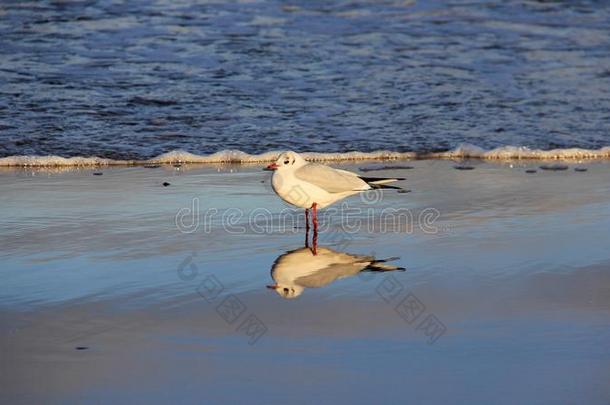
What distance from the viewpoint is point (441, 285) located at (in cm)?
552

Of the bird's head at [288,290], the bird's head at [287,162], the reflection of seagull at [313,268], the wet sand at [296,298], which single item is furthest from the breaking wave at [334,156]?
the bird's head at [288,290]

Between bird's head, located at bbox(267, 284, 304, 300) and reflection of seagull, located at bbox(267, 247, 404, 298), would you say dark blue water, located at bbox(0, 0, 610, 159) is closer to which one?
reflection of seagull, located at bbox(267, 247, 404, 298)

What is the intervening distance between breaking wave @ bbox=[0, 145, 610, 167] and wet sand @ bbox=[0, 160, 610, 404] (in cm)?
88

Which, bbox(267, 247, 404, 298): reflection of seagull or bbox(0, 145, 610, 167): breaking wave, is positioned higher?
bbox(267, 247, 404, 298): reflection of seagull

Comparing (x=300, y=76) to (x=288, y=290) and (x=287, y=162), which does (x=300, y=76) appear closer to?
(x=287, y=162)

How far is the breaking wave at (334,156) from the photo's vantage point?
9102 millimetres

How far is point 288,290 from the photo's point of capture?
543 centimetres

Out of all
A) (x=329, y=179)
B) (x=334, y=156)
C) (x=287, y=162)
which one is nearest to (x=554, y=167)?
(x=334, y=156)

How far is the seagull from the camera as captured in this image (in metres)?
6.64

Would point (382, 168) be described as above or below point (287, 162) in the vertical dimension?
below

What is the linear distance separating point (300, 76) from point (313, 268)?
658 centimetres

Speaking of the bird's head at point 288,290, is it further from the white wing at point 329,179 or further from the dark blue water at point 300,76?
the dark blue water at point 300,76

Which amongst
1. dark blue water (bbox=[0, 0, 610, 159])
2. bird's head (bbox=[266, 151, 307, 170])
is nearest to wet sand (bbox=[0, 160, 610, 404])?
bird's head (bbox=[266, 151, 307, 170])

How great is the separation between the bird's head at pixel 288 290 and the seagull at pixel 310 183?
1204 millimetres
